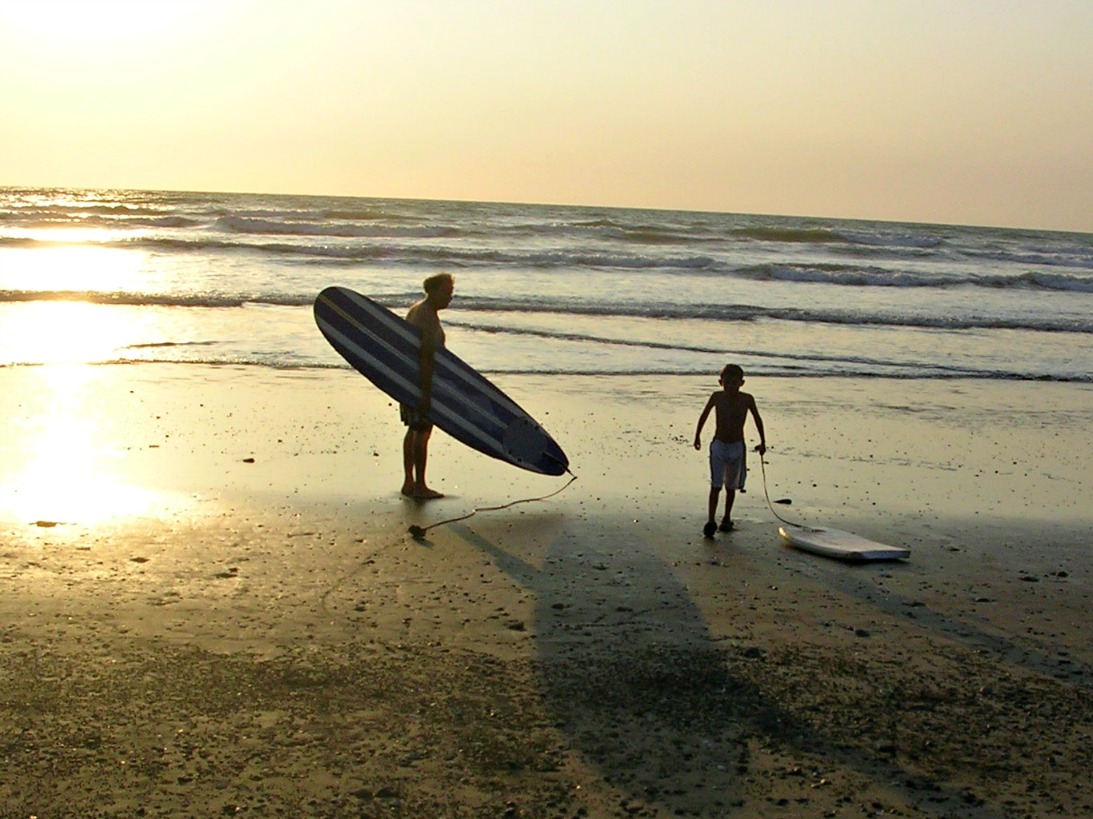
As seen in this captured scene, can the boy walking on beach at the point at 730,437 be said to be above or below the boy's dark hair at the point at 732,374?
below

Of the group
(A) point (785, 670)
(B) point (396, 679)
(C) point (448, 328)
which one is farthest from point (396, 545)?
(C) point (448, 328)

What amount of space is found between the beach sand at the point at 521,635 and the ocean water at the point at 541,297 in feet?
17.0

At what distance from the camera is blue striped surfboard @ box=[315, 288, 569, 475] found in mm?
7938

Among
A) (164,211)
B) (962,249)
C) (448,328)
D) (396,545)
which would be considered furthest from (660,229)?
(396,545)

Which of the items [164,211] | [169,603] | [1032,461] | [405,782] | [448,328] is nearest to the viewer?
[405,782]

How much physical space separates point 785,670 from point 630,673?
0.61 m

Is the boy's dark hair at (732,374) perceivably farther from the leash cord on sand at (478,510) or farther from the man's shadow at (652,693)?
the man's shadow at (652,693)

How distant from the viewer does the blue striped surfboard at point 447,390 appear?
794cm

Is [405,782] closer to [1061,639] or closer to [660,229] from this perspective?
[1061,639]

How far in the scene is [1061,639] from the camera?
513 centimetres

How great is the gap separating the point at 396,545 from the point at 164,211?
42.6m

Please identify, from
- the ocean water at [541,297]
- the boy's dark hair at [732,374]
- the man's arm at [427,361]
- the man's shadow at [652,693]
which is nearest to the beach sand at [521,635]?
the man's shadow at [652,693]

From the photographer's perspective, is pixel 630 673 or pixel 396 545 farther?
pixel 396 545

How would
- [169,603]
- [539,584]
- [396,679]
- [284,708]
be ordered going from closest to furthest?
[284,708], [396,679], [169,603], [539,584]
